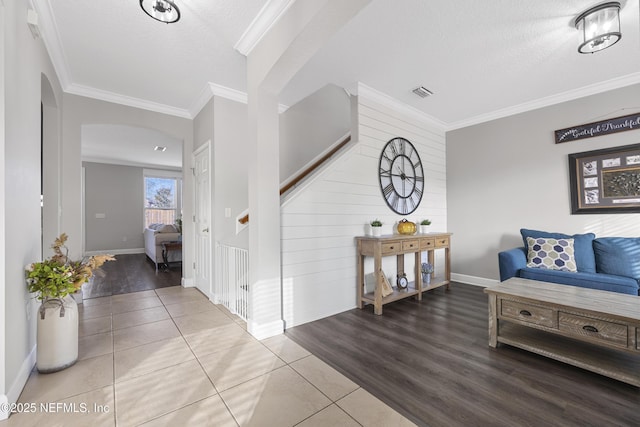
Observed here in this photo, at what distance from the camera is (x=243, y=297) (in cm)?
297

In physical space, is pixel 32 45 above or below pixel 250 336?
above

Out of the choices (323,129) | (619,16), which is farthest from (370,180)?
(619,16)

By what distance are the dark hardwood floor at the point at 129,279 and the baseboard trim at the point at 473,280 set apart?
4520 millimetres

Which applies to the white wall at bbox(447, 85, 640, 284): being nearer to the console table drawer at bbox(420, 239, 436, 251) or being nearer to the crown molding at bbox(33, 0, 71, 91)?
the console table drawer at bbox(420, 239, 436, 251)

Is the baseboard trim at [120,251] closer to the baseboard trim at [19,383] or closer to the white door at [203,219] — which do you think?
the white door at [203,219]

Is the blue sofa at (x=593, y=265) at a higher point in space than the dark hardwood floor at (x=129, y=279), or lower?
higher

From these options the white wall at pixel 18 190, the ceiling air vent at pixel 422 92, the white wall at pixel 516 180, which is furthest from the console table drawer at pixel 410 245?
the white wall at pixel 18 190

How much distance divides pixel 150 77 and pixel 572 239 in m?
5.35

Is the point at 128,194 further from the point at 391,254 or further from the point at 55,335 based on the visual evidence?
the point at 391,254

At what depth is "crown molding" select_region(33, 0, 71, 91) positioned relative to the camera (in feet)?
6.94

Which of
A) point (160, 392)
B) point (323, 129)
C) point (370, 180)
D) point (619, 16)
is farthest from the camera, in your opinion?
point (323, 129)

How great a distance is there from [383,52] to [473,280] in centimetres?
358

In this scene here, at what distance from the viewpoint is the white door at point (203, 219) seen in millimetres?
3631

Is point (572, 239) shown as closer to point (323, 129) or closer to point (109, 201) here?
point (323, 129)
